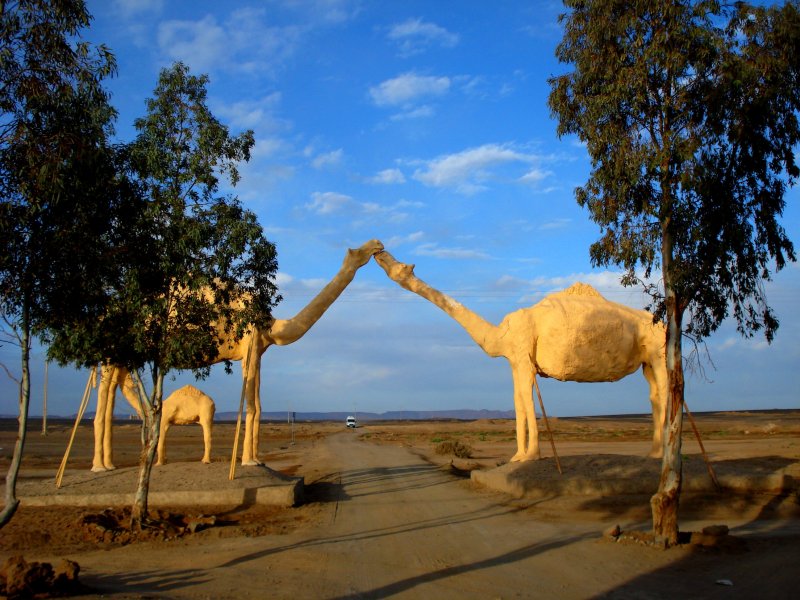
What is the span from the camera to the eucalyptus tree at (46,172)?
8219 mm

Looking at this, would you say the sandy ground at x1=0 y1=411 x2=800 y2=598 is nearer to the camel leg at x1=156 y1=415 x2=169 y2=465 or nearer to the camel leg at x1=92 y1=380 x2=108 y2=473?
the camel leg at x1=156 y1=415 x2=169 y2=465

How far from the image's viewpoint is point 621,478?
17656 millimetres

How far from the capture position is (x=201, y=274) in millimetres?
13367

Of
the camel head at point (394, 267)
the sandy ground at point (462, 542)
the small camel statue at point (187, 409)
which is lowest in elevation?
the sandy ground at point (462, 542)

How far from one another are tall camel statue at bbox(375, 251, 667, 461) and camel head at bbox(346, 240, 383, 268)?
2.85 ft

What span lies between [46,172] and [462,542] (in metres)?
9.02

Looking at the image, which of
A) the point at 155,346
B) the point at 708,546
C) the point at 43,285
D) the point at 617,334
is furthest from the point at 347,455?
the point at 43,285

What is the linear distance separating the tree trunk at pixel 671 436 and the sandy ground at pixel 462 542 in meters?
0.46

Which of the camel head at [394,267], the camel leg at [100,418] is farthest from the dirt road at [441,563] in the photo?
the camel head at [394,267]

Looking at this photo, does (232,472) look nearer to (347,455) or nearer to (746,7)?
(746,7)

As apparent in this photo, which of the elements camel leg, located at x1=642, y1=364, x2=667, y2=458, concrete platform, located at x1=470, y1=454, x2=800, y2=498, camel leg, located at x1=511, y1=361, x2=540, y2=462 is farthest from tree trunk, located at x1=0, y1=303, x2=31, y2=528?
camel leg, located at x1=642, y1=364, x2=667, y2=458

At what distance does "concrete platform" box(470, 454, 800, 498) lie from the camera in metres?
17.3

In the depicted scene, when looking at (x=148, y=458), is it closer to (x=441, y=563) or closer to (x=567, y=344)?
(x=441, y=563)

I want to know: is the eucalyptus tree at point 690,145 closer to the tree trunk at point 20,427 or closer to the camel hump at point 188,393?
the tree trunk at point 20,427
